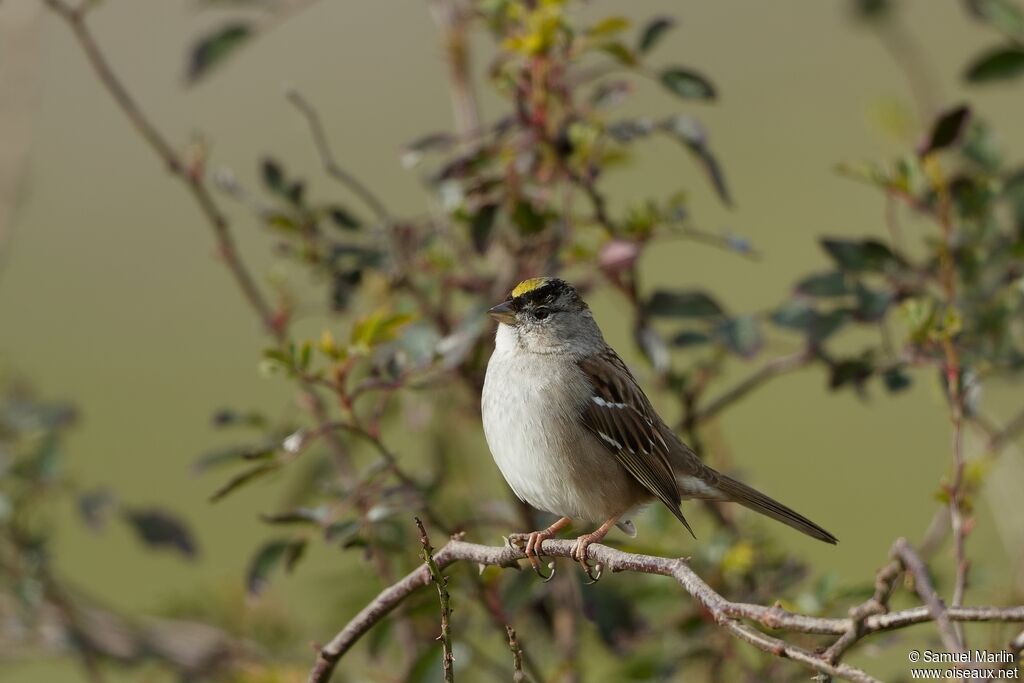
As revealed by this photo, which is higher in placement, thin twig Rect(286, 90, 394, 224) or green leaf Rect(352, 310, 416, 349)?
thin twig Rect(286, 90, 394, 224)

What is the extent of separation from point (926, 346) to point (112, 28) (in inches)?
642

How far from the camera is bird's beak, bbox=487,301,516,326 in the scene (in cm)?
251

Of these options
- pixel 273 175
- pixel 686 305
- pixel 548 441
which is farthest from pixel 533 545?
pixel 273 175

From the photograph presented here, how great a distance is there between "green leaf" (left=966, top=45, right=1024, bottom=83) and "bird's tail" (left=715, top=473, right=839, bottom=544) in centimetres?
97

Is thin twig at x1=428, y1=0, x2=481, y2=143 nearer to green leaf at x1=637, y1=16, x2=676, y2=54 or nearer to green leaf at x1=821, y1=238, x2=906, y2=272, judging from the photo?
green leaf at x1=637, y1=16, x2=676, y2=54

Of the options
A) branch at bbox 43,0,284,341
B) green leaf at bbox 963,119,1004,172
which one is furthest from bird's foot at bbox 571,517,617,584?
green leaf at bbox 963,119,1004,172

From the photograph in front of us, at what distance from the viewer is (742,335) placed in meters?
2.49

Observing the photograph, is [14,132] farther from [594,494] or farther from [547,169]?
[594,494]

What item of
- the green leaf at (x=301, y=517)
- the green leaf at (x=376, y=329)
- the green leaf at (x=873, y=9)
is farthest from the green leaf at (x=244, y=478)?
the green leaf at (x=873, y=9)

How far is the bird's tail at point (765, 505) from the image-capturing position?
8.16 ft

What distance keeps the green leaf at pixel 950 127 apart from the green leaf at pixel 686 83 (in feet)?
1.37

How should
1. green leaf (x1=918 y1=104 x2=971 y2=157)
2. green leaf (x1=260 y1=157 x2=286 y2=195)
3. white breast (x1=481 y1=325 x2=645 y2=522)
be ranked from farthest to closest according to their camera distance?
green leaf (x1=260 y1=157 x2=286 y2=195) → white breast (x1=481 y1=325 x2=645 y2=522) → green leaf (x1=918 y1=104 x2=971 y2=157)

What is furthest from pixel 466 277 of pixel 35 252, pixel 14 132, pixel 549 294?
pixel 35 252

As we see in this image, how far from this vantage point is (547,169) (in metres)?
2.52
